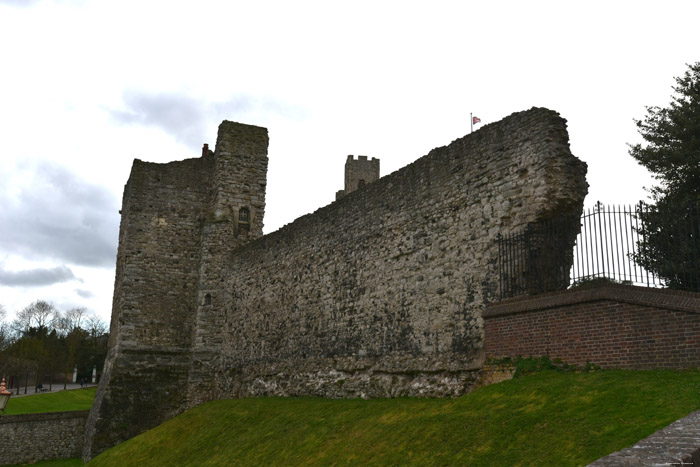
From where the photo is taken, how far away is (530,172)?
11039 millimetres

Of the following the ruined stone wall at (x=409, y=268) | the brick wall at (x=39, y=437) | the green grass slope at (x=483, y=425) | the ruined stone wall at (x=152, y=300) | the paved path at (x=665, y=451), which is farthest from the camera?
the brick wall at (x=39, y=437)

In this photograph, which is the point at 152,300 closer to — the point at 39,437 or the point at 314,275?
the point at 39,437

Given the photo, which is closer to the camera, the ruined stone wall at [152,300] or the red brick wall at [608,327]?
the red brick wall at [608,327]

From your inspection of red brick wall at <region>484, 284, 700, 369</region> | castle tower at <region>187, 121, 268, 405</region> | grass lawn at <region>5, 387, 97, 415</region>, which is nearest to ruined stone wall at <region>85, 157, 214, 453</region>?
castle tower at <region>187, 121, 268, 405</region>

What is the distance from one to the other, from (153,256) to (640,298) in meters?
18.7

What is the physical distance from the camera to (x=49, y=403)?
120 ft

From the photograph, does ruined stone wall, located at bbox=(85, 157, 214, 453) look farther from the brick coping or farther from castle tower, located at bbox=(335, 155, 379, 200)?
castle tower, located at bbox=(335, 155, 379, 200)

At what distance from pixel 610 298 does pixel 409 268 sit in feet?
17.6

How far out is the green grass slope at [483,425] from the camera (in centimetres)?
668

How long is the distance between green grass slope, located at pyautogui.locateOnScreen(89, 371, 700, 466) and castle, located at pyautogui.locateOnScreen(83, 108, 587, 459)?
49.6 inches

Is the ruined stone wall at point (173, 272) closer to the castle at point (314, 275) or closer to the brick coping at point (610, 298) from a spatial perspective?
the castle at point (314, 275)

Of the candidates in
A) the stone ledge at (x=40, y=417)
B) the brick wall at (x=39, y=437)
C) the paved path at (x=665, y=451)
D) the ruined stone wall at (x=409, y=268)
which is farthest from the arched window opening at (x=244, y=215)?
the paved path at (x=665, y=451)

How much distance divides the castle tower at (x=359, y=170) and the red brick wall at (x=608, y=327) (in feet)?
146

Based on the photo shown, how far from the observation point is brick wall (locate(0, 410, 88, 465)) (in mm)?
24156
